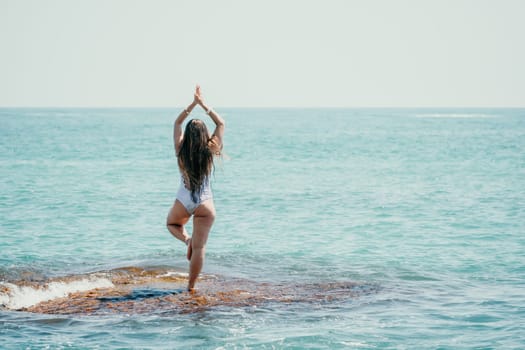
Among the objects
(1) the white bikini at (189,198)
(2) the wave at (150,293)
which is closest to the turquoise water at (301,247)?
(2) the wave at (150,293)

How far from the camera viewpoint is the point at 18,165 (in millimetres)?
38250

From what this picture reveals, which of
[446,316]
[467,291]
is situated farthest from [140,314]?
[467,291]

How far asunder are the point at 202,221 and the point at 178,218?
34 centimetres

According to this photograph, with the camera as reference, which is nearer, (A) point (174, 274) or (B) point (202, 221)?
(B) point (202, 221)

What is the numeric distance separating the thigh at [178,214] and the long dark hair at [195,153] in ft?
1.37

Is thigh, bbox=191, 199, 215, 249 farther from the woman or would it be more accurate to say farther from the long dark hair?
the long dark hair

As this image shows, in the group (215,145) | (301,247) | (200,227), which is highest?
(215,145)

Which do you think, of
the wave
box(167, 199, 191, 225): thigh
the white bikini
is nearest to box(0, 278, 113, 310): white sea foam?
the wave

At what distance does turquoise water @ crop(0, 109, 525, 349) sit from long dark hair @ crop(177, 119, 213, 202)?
0.35 metres

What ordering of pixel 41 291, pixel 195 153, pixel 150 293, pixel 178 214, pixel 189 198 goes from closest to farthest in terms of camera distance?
1. pixel 195 153
2. pixel 189 198
3. pixel 178 214
4. pixel 150 293
5. pixel 41 291

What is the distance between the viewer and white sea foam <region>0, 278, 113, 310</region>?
34.3ft

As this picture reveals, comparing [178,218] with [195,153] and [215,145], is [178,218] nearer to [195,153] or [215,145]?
[195,153]

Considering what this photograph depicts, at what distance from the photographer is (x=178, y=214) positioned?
10.1 m

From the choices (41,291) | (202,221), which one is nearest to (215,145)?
(202,221)
